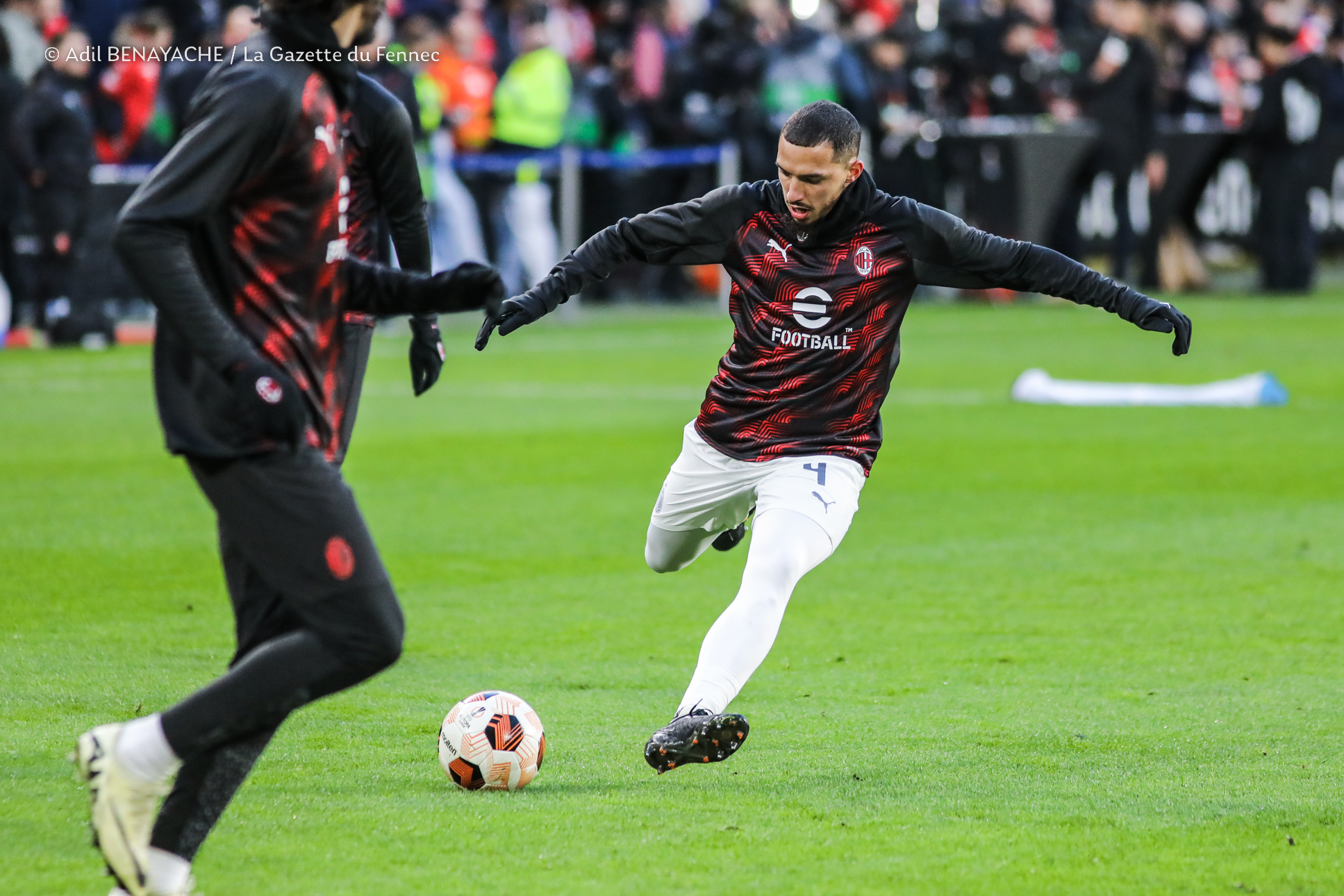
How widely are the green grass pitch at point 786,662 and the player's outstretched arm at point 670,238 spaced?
134 centimetres

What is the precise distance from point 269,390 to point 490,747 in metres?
1.61

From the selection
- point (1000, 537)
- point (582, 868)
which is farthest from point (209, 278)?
point (1000, 537)

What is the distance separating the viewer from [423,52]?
19422 millimetres

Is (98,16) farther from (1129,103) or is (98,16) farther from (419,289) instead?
(419,289)

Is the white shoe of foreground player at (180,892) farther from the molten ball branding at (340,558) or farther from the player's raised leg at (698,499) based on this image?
the player's raised leg at (698,499)

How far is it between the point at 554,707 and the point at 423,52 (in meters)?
14.4

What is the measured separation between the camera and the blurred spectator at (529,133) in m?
20.5

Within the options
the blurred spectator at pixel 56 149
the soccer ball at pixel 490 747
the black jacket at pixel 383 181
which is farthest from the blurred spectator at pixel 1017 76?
the soccer ball at pixel 490 747

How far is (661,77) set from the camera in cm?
2302

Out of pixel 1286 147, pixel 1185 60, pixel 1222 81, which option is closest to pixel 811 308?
pixel 1286 147

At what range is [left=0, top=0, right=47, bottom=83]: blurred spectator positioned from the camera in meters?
18.0

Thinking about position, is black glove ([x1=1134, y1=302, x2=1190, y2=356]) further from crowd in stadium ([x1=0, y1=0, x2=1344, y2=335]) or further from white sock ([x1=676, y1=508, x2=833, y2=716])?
crowd in stadium ([x1=0, y1=0, x2=1344, y2=335])

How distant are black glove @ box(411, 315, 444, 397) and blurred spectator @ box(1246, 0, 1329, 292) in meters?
20.1

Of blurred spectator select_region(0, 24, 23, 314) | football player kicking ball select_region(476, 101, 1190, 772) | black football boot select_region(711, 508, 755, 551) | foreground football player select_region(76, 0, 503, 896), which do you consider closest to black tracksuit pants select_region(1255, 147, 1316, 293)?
blurred spectator select_region(0, 24, 23, 314)
